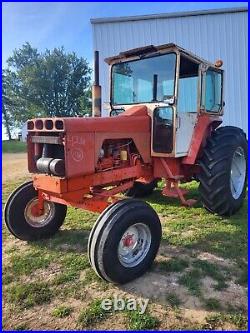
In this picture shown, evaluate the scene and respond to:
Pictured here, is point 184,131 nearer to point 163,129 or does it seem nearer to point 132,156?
point 163,129

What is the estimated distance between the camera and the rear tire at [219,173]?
4.93m

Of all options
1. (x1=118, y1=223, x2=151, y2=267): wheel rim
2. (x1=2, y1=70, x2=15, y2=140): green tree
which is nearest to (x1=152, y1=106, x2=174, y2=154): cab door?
(x1=118, y1=223, x2=151, y2=267): wheel rim

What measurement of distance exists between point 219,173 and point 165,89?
1.52 metres

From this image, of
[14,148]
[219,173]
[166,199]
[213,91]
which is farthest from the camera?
[14,148]

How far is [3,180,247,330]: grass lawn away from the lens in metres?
2.86

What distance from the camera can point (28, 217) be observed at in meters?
4.52

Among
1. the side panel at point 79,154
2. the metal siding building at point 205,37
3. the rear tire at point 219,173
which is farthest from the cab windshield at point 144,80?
the metal siding building at point 205,37

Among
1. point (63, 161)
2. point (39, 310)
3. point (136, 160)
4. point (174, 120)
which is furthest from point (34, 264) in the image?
point (174, 120)

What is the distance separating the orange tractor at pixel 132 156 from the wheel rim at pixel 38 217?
14mm

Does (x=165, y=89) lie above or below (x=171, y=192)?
above

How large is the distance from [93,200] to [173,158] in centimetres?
168

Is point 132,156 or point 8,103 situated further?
point 8,103

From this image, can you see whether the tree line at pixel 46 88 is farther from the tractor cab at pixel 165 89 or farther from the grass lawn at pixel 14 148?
the tractor cab at pixel 165 89

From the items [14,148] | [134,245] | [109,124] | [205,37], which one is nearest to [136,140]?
[109,124]
